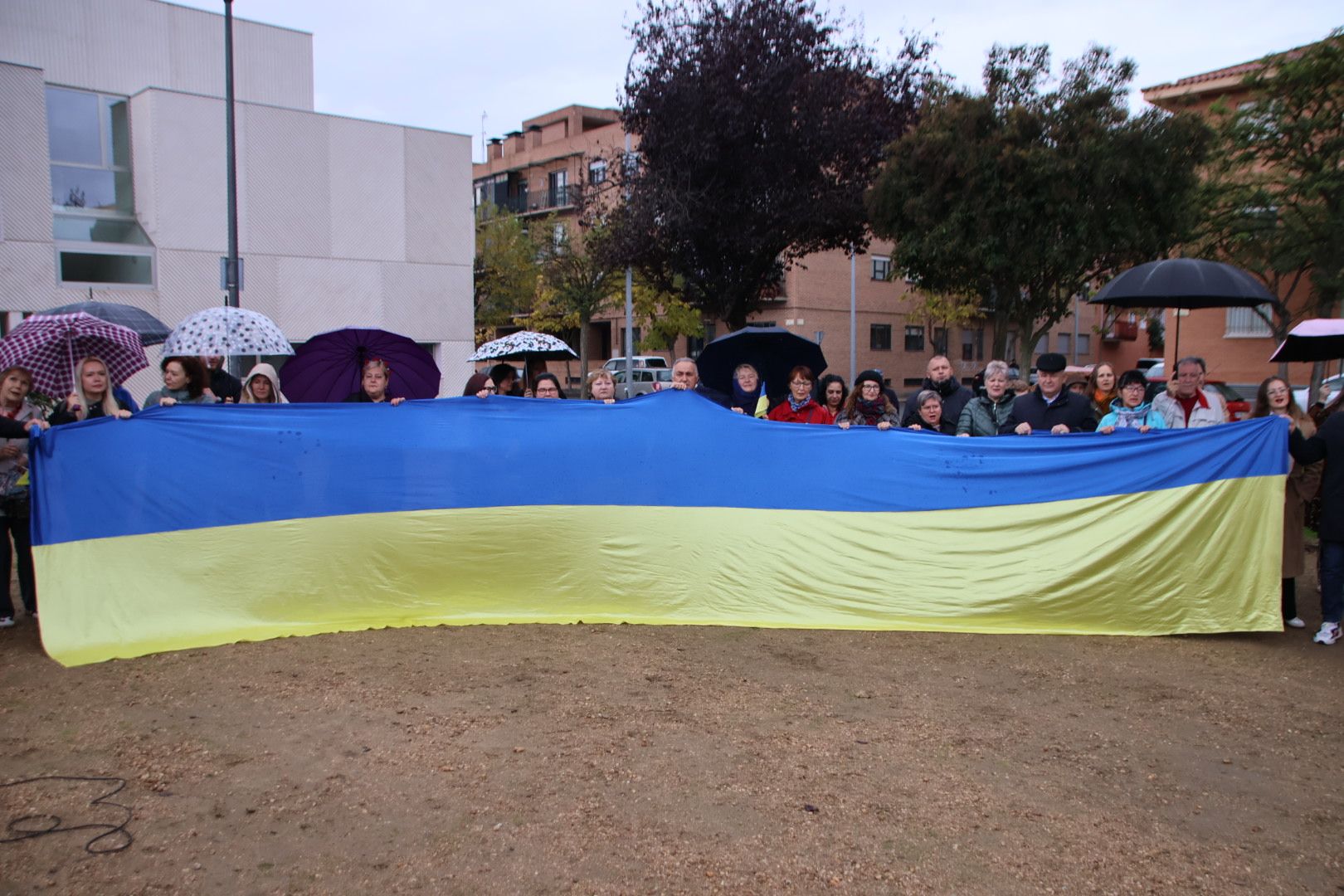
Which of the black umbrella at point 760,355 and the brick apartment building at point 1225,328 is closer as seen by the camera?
the black umbrella at point 760,355

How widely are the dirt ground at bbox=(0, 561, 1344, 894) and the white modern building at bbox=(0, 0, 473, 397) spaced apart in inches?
659

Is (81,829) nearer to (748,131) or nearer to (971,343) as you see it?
(748,131)

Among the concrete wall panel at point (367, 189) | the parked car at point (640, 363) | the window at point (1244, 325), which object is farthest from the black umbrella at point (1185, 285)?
the parked car at point (640, 363)

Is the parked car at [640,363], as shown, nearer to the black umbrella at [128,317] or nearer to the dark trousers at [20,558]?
the black umbrella at [128,317]

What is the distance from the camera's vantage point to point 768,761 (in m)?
4.21

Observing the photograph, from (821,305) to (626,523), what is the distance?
40.0 metres

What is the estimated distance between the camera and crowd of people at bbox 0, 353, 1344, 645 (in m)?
6.18

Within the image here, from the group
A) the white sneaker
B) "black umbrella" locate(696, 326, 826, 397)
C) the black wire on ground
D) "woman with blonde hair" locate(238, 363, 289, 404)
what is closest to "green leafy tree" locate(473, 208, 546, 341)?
"black umbrella" locate(696, 326, 826, 397)

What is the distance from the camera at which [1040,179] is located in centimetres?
1564

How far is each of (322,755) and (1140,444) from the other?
518 centimetres

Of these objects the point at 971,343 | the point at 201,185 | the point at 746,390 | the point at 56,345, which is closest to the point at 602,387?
the point at 746,390

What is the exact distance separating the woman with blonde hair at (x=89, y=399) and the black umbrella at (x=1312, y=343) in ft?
29.1

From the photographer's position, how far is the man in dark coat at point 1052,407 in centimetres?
706

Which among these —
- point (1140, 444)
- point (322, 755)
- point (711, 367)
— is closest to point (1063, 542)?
point (1140, 444)
